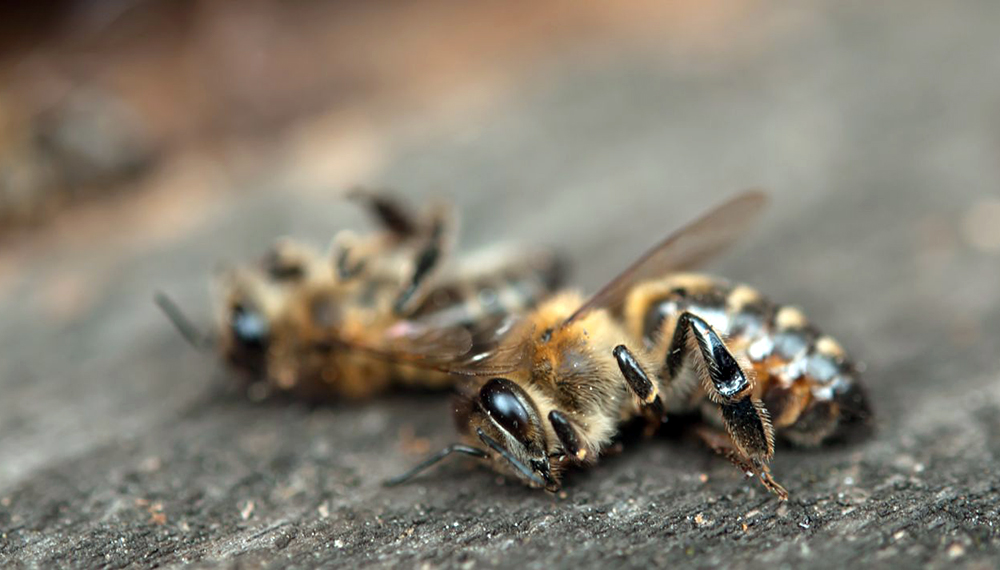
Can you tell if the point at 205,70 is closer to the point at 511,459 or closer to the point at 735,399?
the point at 511,459

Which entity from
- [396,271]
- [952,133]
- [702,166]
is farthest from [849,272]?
[396,271]

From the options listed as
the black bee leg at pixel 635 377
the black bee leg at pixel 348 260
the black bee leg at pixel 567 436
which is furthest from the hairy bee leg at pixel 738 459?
the black bee leg at pixel 348 260

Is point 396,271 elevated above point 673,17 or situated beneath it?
situated beneath

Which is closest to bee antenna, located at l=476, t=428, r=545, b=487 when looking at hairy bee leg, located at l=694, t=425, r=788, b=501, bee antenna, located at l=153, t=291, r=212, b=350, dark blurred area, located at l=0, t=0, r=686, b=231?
hairy bee leg, located at l=694, t=425, r=788, b=501

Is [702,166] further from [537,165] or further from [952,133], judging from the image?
[952,133]

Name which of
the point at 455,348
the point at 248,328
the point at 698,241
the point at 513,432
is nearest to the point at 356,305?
the point at 248,328

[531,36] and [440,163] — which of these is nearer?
[440,163]

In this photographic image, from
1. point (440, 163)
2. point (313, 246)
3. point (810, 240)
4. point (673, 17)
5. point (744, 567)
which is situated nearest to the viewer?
point (744, 567)
